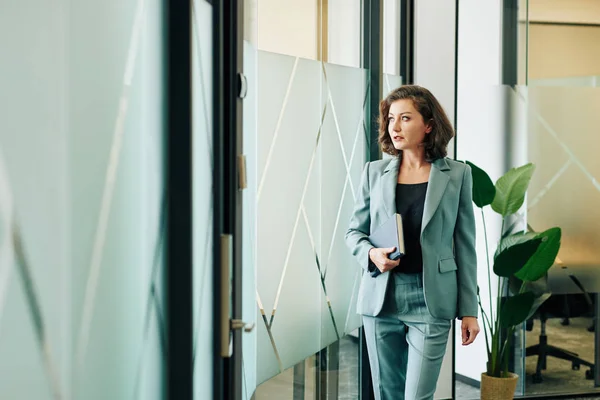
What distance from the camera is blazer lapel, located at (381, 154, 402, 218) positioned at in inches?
103

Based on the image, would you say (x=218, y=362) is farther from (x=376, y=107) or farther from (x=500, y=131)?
(x=500, y=131)

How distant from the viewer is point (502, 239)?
390cm

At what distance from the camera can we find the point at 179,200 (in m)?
1.37

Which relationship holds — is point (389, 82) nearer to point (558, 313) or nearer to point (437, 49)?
point (437, 49)

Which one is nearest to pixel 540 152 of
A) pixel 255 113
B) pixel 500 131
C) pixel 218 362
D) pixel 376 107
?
pixel 500 131

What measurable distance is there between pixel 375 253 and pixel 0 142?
74.5 inches

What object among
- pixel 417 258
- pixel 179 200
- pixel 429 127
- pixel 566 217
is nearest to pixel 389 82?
pixel 429 127

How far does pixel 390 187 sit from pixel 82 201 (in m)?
1.73

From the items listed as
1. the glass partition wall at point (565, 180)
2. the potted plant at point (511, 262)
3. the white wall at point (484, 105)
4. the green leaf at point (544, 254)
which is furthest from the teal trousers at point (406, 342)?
the glass partition wall at point (565, 180)

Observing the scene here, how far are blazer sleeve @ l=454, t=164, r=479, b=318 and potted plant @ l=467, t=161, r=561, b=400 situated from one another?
982 millimetres

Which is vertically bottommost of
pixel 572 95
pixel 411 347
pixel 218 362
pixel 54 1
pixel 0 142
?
pixel 411 347

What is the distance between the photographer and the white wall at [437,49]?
3.76 m

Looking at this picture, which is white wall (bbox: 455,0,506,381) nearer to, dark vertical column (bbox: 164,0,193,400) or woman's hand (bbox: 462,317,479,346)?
woman's hand (bbox: 462,317,479,346)

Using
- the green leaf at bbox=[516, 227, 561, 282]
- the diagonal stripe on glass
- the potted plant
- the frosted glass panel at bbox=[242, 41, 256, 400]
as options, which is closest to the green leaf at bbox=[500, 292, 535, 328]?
the potted plant
